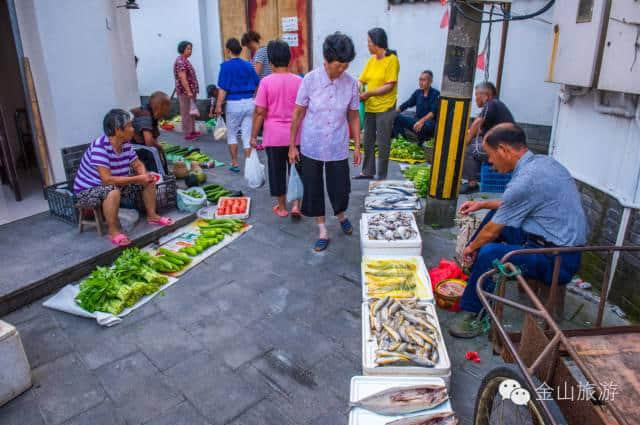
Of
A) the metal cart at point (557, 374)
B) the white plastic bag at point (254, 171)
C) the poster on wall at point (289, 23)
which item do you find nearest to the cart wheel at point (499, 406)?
the metal cart at point (557, 374)

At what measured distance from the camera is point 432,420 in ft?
7.85

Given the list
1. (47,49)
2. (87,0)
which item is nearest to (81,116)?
(47,49)

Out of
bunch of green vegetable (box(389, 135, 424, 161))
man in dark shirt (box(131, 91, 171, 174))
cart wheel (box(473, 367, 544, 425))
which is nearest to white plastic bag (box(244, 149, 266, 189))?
man in dark shirt (box(131, 91, 171, 174))

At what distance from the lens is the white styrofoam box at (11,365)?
115 inches

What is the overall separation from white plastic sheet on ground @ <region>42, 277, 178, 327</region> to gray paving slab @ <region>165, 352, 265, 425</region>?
868mm

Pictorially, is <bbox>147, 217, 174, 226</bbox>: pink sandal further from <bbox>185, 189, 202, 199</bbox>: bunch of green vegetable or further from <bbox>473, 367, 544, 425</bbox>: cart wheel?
<bbox>473, 367, 544, 425</bbox>: cart wheel

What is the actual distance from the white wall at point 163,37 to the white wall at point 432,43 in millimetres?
3428

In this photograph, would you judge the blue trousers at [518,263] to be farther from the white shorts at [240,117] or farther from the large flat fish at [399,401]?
the white shorts at [240,117]

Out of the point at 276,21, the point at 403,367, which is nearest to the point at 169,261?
the point at 403,367

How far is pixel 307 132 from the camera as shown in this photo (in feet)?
15.6

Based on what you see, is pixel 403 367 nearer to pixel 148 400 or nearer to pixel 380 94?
pixel 148 400

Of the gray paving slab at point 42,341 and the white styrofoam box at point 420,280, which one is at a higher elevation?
the white styrofoam box at point 420,280

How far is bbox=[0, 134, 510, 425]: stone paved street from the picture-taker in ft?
9.69

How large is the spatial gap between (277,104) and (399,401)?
143 inches
